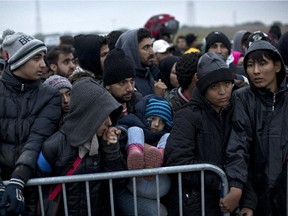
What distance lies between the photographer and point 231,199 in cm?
285

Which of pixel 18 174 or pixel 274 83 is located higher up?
pixel 274 83

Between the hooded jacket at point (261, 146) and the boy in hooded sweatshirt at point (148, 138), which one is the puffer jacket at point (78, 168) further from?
the hooded jacket at point (261, 146)

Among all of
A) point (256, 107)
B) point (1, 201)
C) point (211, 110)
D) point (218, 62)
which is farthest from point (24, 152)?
point (256, 107)

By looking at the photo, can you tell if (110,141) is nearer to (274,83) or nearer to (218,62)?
(218,62)

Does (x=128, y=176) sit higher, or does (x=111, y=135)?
(x=111, y=135)

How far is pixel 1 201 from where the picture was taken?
2557 mm

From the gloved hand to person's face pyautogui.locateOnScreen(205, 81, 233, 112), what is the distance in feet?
5.46

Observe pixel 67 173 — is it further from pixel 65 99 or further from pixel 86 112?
pixel 65 99

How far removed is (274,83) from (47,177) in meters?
2.11

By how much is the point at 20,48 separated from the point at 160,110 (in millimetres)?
1357

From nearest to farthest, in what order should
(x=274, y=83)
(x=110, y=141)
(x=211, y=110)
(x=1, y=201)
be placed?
1. (x=1, y=201)
2. (x=110, y=141)
3. (x=211, y=110)
4. (x=274, y=83)

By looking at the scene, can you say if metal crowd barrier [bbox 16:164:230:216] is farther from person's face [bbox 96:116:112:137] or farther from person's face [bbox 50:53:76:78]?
person's face [bbox 50:53:76:78]

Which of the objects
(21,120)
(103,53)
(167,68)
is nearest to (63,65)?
(103,53)

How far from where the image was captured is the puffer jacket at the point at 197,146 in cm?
290
